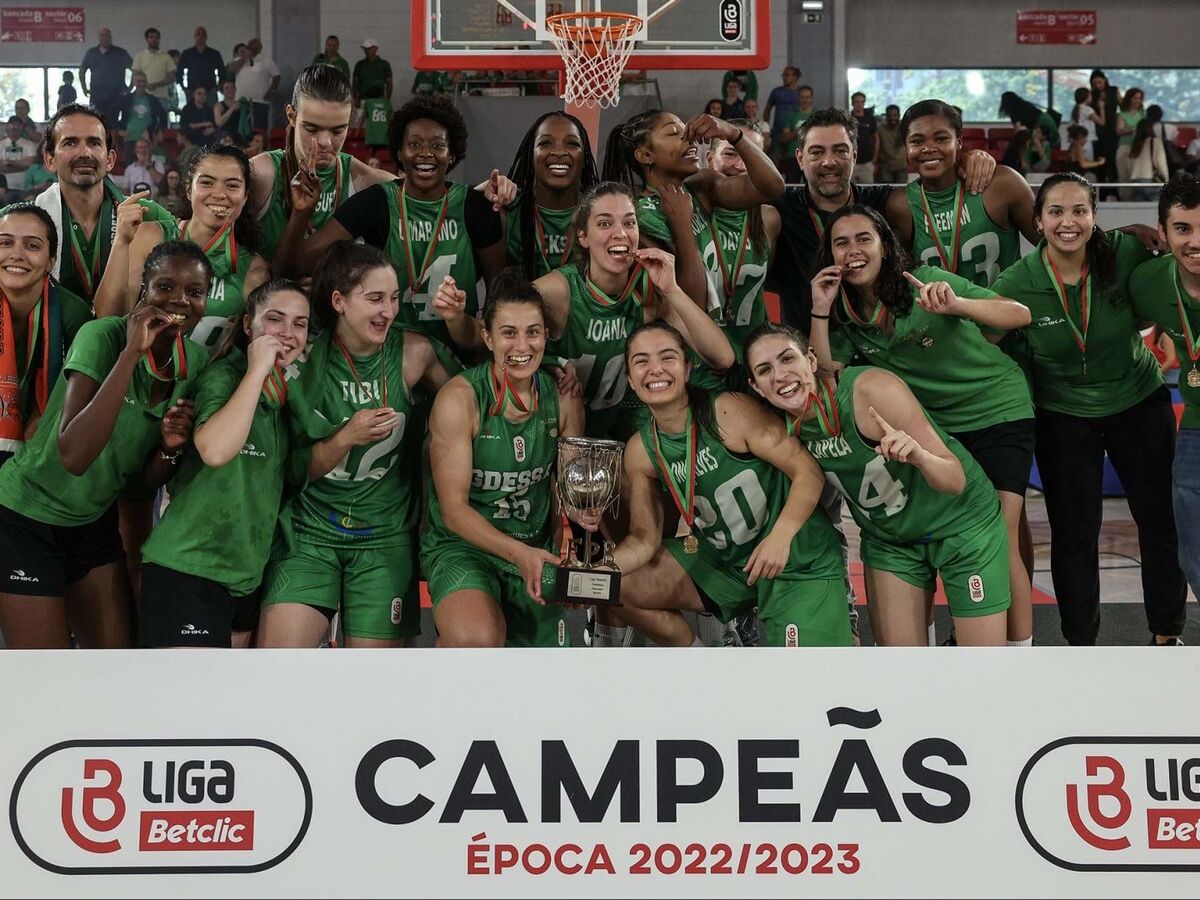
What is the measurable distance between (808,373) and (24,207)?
96.8 inches

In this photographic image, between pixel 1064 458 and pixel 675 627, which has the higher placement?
pixel 1064 458

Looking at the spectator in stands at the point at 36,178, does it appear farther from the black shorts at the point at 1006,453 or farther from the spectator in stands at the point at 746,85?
the black shorts at the point at 1006,453

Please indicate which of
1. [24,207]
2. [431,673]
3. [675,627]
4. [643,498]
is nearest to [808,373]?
[643,498]

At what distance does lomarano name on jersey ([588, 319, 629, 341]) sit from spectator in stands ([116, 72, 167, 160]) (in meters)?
11.8

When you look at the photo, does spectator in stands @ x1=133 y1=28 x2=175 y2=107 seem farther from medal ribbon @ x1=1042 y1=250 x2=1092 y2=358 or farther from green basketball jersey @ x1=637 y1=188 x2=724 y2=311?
medal ribbon @ x1=1042 y1=250 x2=1092 y2=358

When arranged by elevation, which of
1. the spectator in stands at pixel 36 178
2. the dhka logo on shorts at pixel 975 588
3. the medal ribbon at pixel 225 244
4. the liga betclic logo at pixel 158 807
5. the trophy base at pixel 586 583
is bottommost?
the liga betclic logo at pixel 158 807

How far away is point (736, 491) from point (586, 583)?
0.75m

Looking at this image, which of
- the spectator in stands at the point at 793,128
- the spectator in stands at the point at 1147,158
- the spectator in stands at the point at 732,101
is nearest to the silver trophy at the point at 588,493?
the spectator in stands at the point at 793,128

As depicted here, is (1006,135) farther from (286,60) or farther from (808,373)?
(808,373)

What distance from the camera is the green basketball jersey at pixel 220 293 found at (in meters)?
3.97

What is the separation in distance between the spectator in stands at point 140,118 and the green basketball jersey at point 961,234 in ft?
39.5

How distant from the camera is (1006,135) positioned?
16297 millimetres

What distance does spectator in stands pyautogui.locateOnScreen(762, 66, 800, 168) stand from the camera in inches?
584

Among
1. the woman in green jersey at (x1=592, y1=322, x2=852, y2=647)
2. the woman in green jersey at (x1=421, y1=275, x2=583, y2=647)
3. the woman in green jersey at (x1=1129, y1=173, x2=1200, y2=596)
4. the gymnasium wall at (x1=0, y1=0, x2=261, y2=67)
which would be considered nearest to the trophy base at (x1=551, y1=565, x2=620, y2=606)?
the woman in green jersey at (x1=421, y1=275, x2=583, y2=647)
